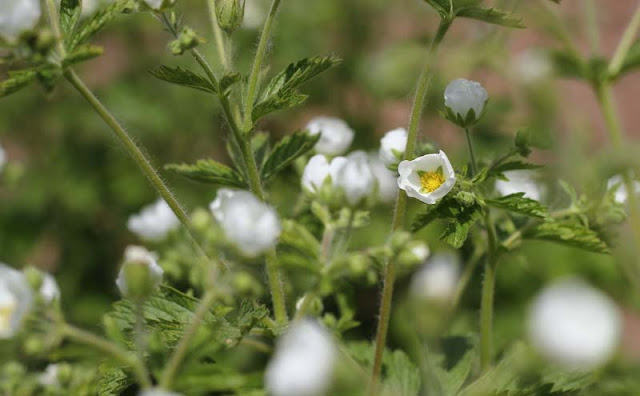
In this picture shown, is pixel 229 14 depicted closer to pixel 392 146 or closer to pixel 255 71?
pixel 255 71

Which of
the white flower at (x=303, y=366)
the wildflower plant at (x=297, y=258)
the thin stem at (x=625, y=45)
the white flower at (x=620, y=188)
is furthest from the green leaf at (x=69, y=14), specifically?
the thin stem at (x=625, y=45)

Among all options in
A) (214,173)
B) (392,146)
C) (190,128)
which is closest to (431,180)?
(392,146)

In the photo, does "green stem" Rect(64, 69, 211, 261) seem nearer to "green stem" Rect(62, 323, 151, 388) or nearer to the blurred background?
"green stem" Rect(62, 323, 151, 388)

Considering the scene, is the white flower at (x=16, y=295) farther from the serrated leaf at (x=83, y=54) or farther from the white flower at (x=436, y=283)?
the white flower at (x=436, y=283)

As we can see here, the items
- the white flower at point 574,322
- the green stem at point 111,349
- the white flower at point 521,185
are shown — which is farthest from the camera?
the white flower at point 521,185

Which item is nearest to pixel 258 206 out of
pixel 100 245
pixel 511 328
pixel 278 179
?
pixel 278 179

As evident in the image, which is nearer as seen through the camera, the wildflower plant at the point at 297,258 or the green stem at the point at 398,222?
the wildflower plant at the point at 297,258
